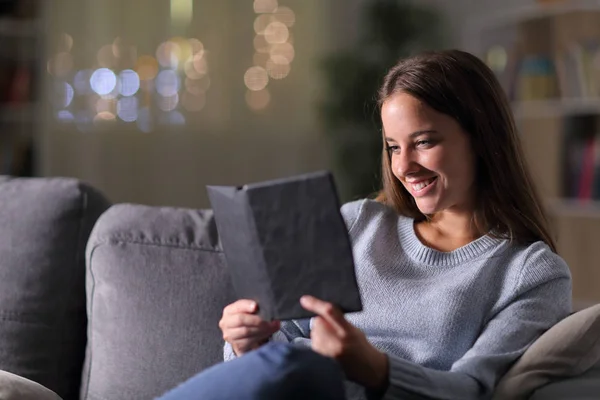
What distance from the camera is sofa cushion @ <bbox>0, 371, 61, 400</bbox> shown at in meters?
1.49

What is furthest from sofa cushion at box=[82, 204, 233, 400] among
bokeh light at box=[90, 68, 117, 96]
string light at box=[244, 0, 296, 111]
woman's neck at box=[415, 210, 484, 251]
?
string light at box=[244, 0, 296, 111]

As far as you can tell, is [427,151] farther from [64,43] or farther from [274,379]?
[64,43]

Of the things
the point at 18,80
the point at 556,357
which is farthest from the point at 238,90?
the point at 556,357

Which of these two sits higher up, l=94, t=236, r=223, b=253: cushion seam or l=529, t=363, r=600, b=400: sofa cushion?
l=94, t=236, r=223, b=253: cushion seam

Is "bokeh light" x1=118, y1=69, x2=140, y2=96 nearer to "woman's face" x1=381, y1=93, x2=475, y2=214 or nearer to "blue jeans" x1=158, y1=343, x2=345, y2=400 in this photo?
"woman's face" x1=381, y1=93, x2=475, y2=214

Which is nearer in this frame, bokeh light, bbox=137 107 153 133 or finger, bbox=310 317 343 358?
finger, bbox=310 317 343 358

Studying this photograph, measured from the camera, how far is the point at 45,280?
1879mm

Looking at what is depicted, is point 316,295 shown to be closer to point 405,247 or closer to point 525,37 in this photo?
point 405,247

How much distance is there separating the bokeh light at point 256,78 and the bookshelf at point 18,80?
3.32ft

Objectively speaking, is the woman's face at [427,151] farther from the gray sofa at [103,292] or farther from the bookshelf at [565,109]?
the bookshelf at [565,109]

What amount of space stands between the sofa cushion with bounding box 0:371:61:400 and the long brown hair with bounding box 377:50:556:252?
30.3 inches

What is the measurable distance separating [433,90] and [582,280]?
9.26 ft

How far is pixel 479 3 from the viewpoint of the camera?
489 cm

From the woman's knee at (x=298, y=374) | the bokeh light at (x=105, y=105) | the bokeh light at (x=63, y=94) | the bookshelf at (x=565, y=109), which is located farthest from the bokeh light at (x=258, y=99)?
the woman's knee at (x=298, y=374)
